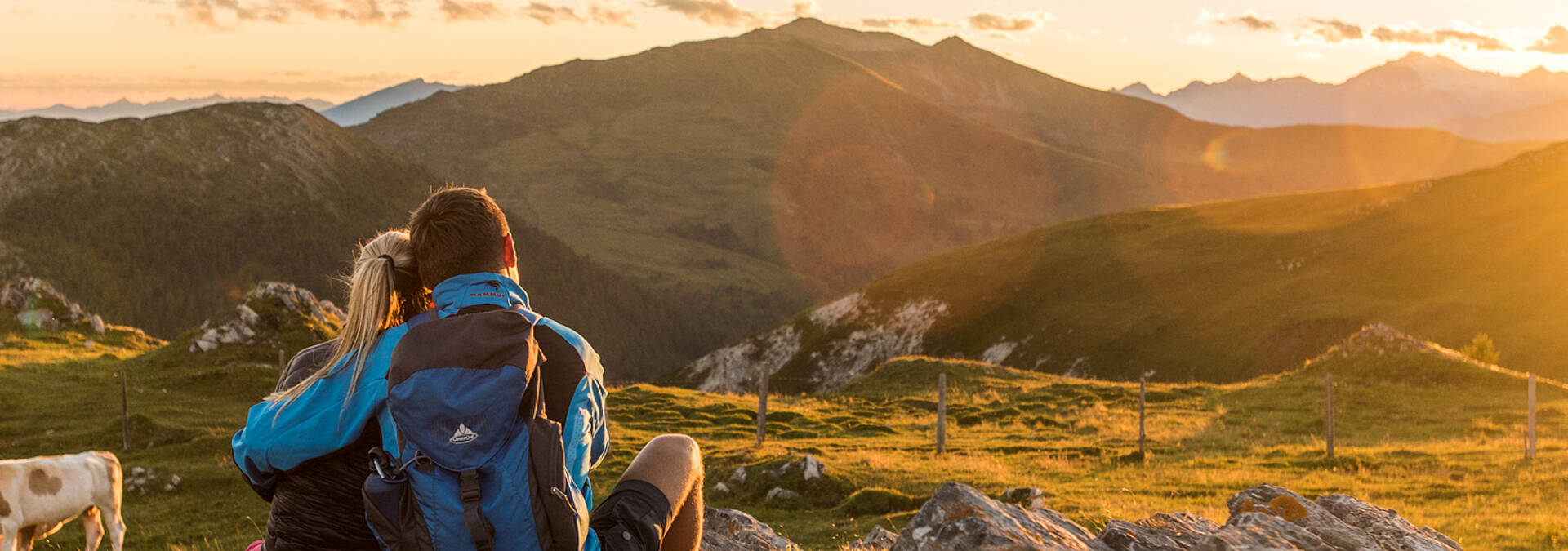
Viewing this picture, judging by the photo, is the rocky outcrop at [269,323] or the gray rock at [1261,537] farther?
the rocky outcrop at [269,323]

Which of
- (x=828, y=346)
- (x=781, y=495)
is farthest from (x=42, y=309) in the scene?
(x=828, y=346)

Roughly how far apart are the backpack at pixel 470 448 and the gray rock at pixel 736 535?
15.0 feet

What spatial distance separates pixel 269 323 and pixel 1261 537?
1374 inches

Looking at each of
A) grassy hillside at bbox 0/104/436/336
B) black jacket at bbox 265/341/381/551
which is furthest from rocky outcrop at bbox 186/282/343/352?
grassy hillside at bbox 0/104/436/336

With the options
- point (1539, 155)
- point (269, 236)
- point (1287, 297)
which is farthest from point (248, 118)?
point (1539, 155)

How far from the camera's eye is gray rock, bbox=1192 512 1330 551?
6383mm

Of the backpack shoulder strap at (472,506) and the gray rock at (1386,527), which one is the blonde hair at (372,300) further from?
the gray rock at (1386,527)

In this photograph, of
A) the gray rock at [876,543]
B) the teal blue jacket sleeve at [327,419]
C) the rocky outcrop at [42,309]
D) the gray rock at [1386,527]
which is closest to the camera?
the teal blue jacket sleeve at [327,419]

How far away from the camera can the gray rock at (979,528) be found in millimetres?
6652

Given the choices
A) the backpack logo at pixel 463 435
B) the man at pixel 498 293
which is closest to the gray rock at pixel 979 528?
the man at pixel 498 293

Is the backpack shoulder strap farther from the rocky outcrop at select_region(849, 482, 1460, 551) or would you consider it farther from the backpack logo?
the rocky outcrop at select_region(849, 482, 1460, 551)

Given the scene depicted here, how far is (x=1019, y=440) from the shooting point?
2808 cm

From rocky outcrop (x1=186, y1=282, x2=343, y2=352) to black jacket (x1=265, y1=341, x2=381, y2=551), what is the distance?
31.8 metres

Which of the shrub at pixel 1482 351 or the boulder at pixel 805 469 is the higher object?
the boulder at pixel 805 469
